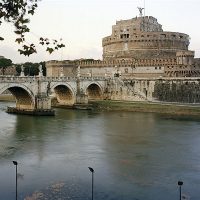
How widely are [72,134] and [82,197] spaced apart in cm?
1230

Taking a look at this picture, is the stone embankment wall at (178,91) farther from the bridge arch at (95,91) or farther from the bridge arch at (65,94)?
the bridge arch at (65,94)

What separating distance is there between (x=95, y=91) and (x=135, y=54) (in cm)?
1052

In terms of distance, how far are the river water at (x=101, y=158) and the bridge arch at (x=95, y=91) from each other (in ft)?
56.8

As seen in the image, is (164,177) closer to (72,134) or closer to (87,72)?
(72,134)

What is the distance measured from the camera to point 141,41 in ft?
185

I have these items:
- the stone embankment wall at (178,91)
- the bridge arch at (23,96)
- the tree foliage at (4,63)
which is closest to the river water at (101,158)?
the bridge arch at (23,96)

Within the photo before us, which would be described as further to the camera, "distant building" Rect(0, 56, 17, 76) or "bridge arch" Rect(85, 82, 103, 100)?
"distant building" Rect(0, 56, 17, 76)

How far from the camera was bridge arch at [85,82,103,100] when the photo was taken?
4717cm

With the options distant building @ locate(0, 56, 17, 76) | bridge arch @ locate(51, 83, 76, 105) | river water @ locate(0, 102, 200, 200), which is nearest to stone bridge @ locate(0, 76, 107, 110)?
bridge arch @ locate(51, 83, 76, 105)

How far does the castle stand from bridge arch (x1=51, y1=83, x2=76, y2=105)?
7.84m

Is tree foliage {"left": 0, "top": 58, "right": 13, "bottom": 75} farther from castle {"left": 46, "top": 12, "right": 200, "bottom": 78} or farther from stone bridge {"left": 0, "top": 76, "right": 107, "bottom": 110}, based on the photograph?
stone bridge {"left": 0, "top": 76, "right": 107, "bottom": 110}

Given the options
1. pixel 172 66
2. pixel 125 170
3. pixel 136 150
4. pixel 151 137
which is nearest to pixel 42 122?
pixel 151 137

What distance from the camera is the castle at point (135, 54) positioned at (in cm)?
5004

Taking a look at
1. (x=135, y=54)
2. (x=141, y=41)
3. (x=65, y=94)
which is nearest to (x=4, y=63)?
(x=135, y=54)
